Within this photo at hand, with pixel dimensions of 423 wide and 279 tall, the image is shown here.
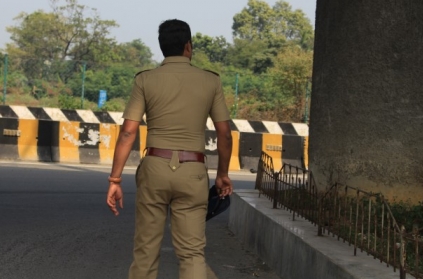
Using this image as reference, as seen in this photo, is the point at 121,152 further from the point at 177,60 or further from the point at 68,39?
the point at 68,39

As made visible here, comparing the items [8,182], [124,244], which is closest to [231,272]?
[124,244]

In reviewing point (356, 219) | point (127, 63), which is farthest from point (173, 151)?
point (127, 63)

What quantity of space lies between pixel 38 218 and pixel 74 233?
1.08 meters

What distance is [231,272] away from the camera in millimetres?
7703

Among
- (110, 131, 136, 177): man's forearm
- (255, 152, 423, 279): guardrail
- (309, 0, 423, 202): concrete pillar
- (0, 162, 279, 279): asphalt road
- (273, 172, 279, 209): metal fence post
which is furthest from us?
(273, 172, 279, 209): metal fence post

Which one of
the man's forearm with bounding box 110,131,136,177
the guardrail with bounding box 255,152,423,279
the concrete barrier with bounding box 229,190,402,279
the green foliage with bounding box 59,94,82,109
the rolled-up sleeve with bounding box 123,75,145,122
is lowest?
the concrete barrier with bounding box 229,190,402,279

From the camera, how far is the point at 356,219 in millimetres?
5988

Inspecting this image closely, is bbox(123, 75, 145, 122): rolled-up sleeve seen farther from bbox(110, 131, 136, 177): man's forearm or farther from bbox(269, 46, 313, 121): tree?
bbox(269, 46, 313, 121): tree

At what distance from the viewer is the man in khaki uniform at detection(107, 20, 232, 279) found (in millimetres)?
5242

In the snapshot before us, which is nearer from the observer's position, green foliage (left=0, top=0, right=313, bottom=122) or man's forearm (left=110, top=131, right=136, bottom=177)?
man's forearm (left=110, top=131, right=136, bottom=177)

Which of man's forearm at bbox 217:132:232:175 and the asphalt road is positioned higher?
man's forearm at bbox 217:132:232:175

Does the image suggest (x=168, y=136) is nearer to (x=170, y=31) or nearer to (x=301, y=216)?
(x=170, y=31)

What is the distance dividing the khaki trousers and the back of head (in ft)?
1.99

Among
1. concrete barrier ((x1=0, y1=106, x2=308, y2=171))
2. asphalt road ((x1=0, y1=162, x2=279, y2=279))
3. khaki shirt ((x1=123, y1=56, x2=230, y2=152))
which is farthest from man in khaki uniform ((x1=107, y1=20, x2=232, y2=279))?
concrete barrier ((x1=0, y1=106, x2=308, y2=171))
